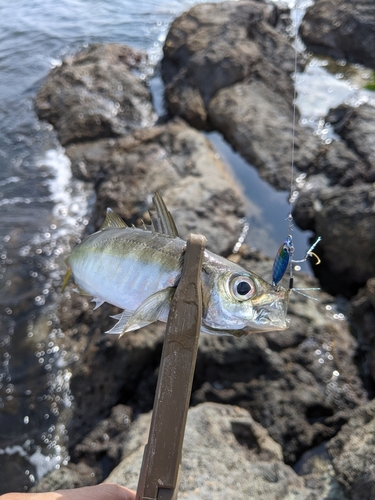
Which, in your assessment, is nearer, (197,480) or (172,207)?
(197,480)

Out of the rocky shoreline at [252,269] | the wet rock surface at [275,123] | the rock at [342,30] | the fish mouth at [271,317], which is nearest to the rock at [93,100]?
the rocky shoreline at [252,269]

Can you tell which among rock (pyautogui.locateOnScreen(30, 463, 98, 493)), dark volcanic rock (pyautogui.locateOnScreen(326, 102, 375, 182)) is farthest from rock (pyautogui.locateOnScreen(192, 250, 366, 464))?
dark volcanic rock (pyautogui.locateOnScreen(326, 102, 375, 182))

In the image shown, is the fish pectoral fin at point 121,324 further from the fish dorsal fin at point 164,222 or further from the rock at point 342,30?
the rock at point 342,30

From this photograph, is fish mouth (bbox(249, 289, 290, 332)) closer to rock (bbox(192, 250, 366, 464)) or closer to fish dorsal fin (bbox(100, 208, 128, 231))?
fish dorsal fin (bbox(100, 208, 128, 231))

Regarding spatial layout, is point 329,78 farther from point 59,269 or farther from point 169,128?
point 59,269

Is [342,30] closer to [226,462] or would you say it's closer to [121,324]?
[226,462]

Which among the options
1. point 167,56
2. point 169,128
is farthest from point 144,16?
point 169,128

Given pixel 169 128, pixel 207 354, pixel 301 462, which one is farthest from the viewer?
pixel 169 128
